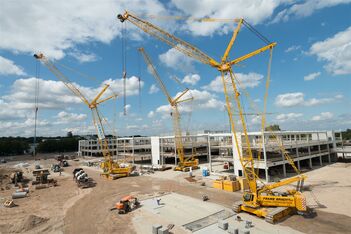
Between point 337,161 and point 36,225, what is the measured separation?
72.2 meters

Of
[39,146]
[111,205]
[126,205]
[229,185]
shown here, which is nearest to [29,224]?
[111,205]

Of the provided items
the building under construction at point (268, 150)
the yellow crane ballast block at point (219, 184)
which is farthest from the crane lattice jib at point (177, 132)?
the yellow crane ballast block at point (219, 184)

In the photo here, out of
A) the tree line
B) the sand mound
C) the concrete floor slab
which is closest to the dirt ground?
the sand mound

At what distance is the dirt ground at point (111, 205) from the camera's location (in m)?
24.1

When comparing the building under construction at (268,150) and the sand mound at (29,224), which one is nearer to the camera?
the sand mound at (29,224)

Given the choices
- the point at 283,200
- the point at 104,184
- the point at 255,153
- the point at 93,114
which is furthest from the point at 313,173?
the point at 93,114

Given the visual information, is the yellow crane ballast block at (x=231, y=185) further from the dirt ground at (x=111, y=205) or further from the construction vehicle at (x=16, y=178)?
the construction vehicle at (x=16, y=178)

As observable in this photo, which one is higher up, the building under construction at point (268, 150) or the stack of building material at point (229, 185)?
the building under construction at point (268, 150)

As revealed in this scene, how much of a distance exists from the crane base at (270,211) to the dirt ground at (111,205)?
836 millimetres

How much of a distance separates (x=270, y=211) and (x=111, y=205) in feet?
69.7

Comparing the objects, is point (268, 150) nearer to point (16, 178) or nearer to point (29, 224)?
point (29, 224)

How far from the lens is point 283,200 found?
25.7 m

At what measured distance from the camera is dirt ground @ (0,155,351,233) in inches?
950

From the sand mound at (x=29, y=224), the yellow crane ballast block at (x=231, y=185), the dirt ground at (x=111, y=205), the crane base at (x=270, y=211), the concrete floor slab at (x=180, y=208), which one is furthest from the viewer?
the yellow crane ballast block at (x=231, y=185)
